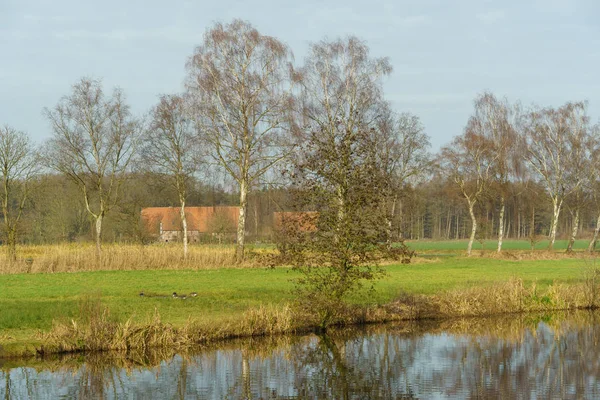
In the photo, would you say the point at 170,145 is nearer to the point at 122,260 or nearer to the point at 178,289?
the point at 122,260

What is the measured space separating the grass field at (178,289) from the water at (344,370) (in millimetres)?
2187

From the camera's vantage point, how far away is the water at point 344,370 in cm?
1485

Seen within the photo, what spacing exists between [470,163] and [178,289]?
3465cm

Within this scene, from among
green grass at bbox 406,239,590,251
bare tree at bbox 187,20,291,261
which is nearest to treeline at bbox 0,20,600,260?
bare tree at bbox 187,20,291,261

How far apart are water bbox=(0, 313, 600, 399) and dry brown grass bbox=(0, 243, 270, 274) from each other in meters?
19.7

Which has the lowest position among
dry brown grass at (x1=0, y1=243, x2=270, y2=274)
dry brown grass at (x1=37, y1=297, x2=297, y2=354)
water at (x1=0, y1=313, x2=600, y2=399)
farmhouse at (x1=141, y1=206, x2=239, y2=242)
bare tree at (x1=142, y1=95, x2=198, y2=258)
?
water at (x1=0, y1=313, x2=600, y2=399)

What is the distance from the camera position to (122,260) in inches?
1521

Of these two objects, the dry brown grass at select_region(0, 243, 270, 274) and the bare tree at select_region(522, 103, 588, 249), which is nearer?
the dry brown grass at select_region(0, 243, 270, 274)

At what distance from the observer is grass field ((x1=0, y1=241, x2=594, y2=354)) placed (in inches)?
829

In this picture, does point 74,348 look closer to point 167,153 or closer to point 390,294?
point 390,294

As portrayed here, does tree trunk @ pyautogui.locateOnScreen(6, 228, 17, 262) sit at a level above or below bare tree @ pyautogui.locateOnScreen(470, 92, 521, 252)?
below

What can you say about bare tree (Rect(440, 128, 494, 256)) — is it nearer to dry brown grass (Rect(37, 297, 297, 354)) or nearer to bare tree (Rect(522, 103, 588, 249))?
bare tree (Rect(522, 103, 588, 249))

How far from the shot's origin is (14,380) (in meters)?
15.6

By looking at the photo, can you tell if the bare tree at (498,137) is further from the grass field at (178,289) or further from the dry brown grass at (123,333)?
the dry brown grass at (123,333)
